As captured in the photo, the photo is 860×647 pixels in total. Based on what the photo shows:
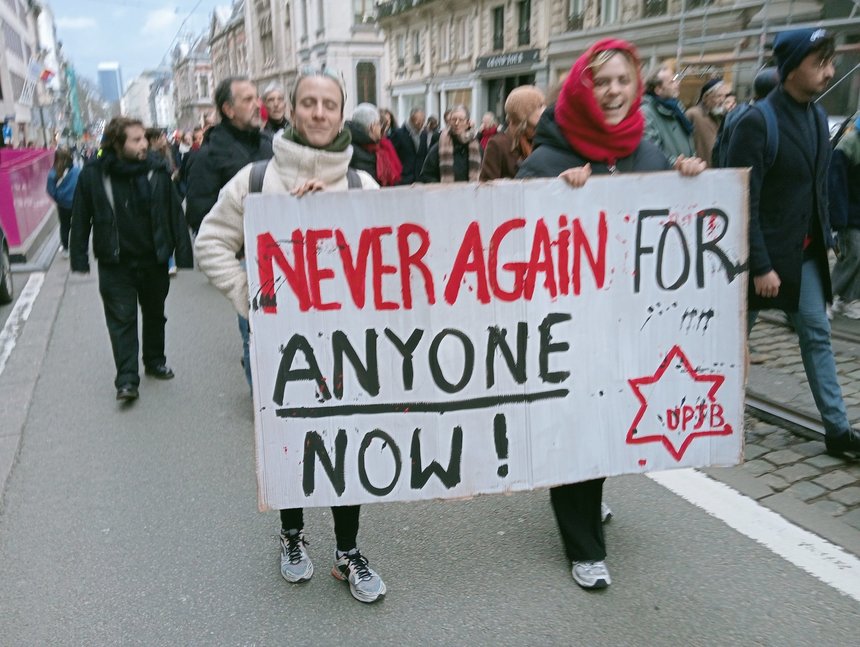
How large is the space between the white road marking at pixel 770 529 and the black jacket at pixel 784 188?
92 cm

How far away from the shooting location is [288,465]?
258 cm

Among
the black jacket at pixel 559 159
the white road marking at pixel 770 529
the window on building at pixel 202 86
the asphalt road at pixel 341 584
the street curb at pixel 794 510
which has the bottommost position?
the asphalt road at pixel 341 584

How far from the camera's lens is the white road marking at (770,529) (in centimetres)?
287

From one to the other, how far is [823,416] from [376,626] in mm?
2478

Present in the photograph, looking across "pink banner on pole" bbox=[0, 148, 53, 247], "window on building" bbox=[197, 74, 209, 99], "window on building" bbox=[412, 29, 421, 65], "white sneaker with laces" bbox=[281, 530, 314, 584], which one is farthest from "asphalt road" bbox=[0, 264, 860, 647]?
"window on building" bbox=[197, 74, 209, 99]

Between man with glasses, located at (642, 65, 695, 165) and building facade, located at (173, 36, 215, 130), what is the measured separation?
104m

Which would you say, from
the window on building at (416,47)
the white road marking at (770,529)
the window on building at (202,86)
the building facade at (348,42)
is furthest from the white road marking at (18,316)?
the window on building at (202,86)

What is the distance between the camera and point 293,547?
2.96m

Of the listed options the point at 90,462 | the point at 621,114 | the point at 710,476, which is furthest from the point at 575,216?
the point at 90,462

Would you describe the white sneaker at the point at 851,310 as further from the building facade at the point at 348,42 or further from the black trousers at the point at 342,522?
the building facade at the point at 348,42

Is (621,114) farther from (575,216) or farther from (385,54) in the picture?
(385,54)

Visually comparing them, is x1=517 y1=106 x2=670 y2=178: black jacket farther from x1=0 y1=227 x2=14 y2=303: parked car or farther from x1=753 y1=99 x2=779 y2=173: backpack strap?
x1=0 y1=227 x2=14 y2=303: parked car

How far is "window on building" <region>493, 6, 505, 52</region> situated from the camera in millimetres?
31487

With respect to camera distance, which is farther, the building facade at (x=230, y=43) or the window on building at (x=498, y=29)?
the building facade at (x=230, y=43)
